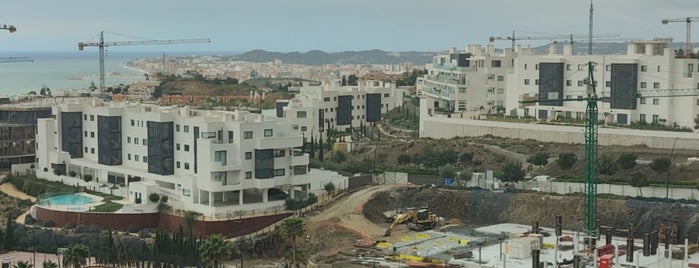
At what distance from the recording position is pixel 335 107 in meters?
52.8

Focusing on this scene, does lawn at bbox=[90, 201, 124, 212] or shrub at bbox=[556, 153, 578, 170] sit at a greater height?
shrub at bbox=[556, 153, 578, 170]

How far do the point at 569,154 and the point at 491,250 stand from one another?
30.3 ft

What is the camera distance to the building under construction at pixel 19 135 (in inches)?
1751

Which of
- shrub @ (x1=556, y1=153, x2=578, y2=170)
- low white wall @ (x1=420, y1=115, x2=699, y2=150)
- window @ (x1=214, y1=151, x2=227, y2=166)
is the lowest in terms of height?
shrub @ (x1=556, y1=153, x2=578, y2=170)

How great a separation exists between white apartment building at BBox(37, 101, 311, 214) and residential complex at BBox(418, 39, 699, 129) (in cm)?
1195

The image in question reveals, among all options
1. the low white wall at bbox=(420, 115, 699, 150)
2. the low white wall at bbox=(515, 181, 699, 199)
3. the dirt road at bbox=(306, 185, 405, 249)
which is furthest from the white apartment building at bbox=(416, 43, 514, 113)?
the dirt road at bbox=(306, 185, 405, 249)

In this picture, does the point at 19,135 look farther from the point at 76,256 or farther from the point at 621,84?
the point at 621,84

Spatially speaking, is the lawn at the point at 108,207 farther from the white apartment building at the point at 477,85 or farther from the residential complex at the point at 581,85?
the white apartment building at the point at 477,85

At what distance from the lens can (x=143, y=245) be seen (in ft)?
97.1

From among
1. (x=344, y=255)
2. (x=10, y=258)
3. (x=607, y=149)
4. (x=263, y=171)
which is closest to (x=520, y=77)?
(x=607, y=149)

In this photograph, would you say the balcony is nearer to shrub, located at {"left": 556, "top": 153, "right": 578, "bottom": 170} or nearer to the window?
the window

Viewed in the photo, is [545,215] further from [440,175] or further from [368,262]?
[368,262]

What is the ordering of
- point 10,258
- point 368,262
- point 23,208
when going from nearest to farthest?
1. point 368,262
2. point 10,258
3. point 23,208

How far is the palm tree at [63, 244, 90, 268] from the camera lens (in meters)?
26.9
